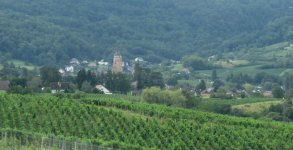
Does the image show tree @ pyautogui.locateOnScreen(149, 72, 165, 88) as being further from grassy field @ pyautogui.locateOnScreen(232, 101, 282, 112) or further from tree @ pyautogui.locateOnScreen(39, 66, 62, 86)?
grassy field @ pyautogui.locateOnScreen(232, 101, 282, 112)

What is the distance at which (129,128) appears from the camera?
114 ft

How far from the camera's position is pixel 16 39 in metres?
181

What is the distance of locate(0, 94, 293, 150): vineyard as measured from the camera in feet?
102

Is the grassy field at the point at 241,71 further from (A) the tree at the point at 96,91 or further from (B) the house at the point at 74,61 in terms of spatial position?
(A) the tree at the point at 96,91

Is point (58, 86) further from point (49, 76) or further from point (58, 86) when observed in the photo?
point (49, 76)

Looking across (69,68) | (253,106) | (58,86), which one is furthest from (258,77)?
(58,86)

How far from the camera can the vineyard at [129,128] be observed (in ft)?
102

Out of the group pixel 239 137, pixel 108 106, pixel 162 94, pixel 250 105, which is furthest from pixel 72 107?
pixel 250 105

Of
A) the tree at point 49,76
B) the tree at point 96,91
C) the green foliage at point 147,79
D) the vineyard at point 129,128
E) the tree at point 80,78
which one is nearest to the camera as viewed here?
the vineyard at point 129,128

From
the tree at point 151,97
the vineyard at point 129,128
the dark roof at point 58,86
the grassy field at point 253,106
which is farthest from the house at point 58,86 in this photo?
the vineyard at point 129,128

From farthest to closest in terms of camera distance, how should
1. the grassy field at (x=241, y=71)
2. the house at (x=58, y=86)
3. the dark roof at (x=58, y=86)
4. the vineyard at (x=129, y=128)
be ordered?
the grassy field at (x=241, y=71) → the dark roof at (x=58, y=86) → the house at (x=58, y=86) → the vineyard at (x=129, y=128)

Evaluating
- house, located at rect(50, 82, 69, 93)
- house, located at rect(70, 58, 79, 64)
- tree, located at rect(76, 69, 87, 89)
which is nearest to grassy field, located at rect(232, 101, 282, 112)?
house, located at rect(50, 82, 69, 93)

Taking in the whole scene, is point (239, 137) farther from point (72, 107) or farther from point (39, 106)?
point (39, 106)

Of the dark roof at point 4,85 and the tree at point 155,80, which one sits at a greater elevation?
the tree at point 155,80
